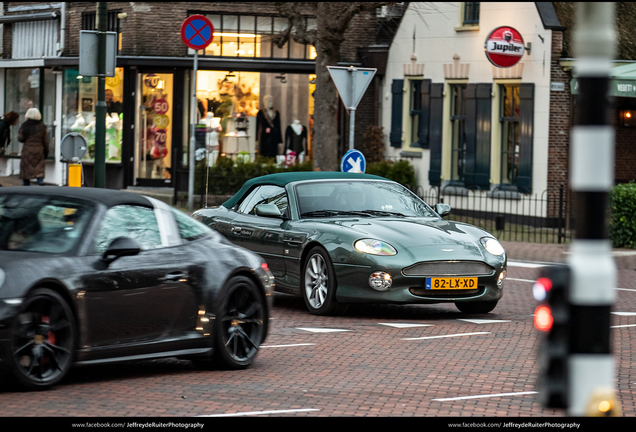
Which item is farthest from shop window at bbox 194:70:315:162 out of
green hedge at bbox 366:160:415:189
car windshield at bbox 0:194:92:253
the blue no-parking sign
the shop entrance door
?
car windshield at bbox 0:194:92:253

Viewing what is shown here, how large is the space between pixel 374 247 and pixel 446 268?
756 millimetres

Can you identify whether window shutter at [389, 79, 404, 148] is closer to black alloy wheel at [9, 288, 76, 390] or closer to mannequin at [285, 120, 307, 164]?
mannequin at [285, 120, 307, 164]

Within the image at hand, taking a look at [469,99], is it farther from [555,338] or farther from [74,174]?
[555,338]

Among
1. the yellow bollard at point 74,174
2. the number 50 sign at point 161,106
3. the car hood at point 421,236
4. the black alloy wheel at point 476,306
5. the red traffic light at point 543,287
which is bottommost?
the black alloy wheel at point 476,306

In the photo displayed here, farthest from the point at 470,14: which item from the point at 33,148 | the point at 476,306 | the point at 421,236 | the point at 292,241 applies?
the point at 421,236

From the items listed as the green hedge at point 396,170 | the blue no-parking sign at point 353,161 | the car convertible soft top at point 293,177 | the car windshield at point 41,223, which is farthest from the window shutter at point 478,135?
the car windshield at point 41,223

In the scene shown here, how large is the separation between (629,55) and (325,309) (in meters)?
16.6

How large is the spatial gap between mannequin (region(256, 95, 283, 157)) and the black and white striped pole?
27454 millimetres

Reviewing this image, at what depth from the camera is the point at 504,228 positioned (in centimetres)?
2380

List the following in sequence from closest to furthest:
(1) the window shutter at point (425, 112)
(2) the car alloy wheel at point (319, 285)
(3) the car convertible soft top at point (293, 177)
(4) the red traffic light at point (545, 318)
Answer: (4) the red traffic light at point (545, 318) < (2) the car alloy wheel at point (319, 285) < (3) the car convertible soft top at point (293, 177) < (1) the window shutter at point (425, 112)

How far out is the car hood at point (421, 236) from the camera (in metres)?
11.3

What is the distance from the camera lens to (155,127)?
3084cm

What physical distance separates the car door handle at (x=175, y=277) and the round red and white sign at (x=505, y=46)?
61.0 ft

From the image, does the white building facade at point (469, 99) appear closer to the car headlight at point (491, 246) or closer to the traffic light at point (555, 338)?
the car headlight at point (491, 246)
